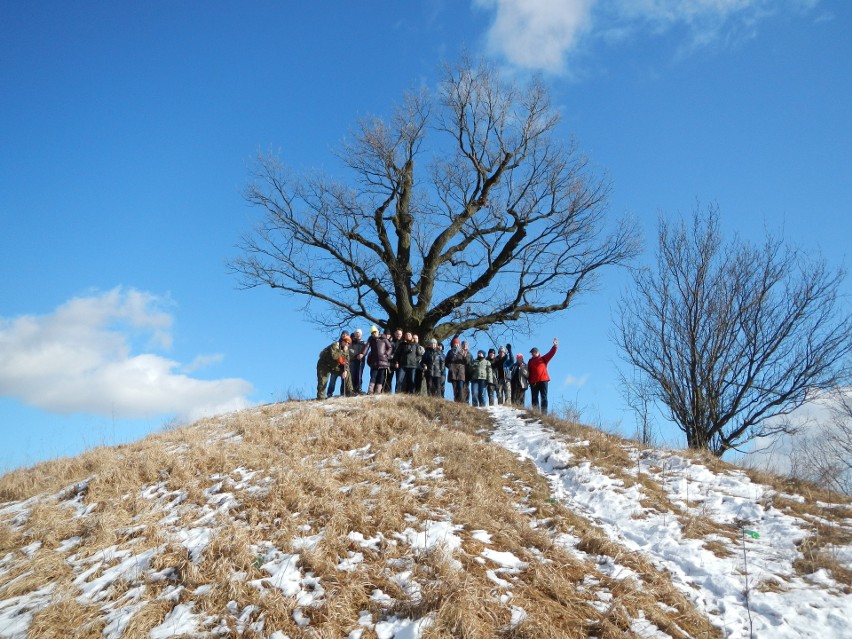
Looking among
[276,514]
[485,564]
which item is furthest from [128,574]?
[485,564]

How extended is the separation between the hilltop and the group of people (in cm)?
413

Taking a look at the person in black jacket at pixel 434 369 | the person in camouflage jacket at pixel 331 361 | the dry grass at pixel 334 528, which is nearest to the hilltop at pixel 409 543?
the dry grass at pixel 334 528

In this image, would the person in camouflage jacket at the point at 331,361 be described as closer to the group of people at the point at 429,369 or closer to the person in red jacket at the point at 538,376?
the group of people at the point at 429,369

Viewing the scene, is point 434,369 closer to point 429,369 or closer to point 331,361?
point 429,369

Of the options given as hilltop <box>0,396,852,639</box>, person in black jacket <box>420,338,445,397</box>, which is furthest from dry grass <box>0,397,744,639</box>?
person in black jacket <box>420,338,445,397</box>

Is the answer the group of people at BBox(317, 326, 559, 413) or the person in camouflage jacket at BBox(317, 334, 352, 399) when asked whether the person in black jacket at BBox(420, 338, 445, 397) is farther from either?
the person in camouflage jacket at BBox(317, 334, 352, 399)

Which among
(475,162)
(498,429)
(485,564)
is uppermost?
(475,162)

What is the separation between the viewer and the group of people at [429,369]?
1414cm

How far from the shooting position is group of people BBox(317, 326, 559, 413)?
1414 cm

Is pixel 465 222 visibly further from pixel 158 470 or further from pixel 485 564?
pixel 485 564

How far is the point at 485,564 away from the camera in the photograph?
588 cm

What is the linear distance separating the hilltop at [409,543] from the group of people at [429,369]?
4134 millimetres

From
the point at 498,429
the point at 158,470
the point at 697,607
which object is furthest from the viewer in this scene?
the point at 498,429

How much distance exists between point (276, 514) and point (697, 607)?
4589 mm
